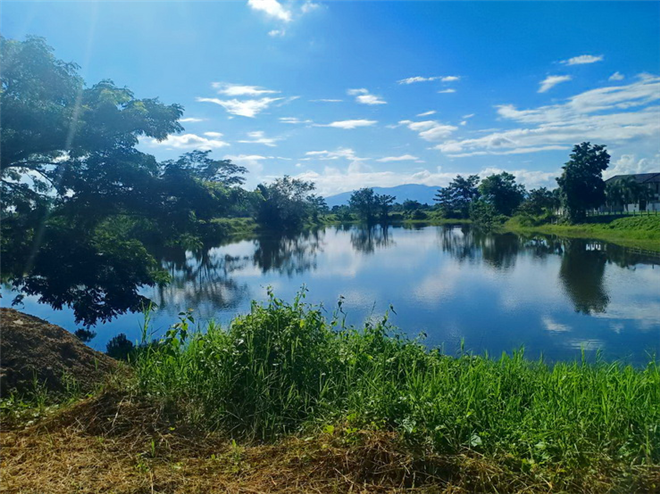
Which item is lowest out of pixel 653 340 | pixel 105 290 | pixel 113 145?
pixel 653 340

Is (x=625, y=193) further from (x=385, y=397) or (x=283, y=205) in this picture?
(x=385, y=397)

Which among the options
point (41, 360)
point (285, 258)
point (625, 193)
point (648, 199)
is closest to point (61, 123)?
point (41, 360)

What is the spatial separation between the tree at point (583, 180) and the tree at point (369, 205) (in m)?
35.9

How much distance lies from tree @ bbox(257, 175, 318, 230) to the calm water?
23.8m

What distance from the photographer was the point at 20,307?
41.0 ft

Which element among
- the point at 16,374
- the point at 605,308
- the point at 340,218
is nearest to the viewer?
the point at 16,374

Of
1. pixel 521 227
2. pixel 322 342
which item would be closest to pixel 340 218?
pixel 521 227

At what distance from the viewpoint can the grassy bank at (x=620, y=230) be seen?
28.3 metres

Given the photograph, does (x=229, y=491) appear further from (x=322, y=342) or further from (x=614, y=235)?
(x=614, y=235)

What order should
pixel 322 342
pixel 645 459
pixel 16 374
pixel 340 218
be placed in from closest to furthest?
pixel 645 459, pixel 16 374, pixel 322 342, pixel 340 218

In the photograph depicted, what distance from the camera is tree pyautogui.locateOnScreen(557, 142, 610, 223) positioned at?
39156 mm

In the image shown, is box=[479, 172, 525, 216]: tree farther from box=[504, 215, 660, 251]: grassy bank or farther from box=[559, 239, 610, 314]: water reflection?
box=[559, 239, 610, 314]: water reflection

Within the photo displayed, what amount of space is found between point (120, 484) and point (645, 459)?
2.68m

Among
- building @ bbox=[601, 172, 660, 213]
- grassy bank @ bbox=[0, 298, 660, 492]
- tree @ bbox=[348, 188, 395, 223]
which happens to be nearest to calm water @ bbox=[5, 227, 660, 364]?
grassy bank @ bbox=[0, 298, 660, 492]
